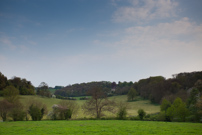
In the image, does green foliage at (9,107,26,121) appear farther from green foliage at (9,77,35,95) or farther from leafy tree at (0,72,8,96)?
green foliage at (9,77,35,95)

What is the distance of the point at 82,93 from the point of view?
5389 inches

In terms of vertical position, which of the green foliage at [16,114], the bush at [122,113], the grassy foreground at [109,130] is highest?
the grassy foreground at [109,130]

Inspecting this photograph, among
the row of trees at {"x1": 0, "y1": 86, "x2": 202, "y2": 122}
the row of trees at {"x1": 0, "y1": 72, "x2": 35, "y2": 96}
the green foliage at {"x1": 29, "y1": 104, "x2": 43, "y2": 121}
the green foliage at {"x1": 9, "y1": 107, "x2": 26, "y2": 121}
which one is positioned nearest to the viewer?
the row of trees at {"x1": 0, "y1": 86, "x2": 202, "y2": 122}

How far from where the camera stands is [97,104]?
115 ft

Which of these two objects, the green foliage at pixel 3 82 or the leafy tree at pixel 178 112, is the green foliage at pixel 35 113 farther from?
the green foliage at pixel 3 82

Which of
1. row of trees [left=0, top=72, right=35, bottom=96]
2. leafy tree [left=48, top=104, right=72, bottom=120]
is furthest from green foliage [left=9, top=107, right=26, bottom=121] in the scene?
row of trees [left=0, top=72, right=35, bottom=96]

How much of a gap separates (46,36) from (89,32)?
39.9 feet

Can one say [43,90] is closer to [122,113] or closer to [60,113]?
[60,113]

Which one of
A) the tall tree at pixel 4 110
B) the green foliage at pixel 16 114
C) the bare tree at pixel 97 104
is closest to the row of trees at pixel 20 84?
the tall tree at pixel 4 110

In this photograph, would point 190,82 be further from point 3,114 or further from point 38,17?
point 3,114

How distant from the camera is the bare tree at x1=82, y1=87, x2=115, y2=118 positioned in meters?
34.0

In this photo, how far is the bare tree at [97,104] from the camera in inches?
1340

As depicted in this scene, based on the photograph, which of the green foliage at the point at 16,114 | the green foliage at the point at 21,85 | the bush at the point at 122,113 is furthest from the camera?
the green foliage at the point at 21,85

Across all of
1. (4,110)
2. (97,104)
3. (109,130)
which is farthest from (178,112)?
→ (4,110)
